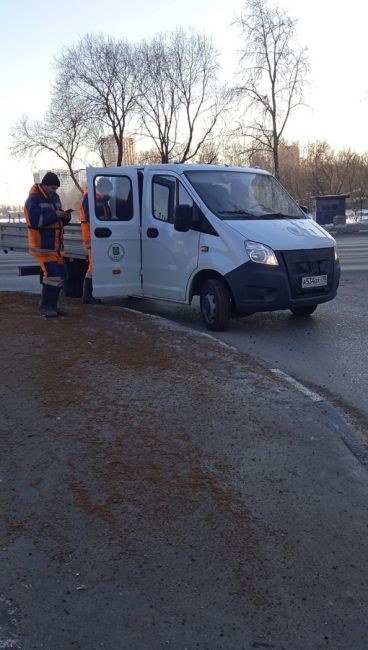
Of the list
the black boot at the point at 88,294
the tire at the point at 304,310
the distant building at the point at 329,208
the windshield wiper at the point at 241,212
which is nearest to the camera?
the windshield wiper at the point at 241,212

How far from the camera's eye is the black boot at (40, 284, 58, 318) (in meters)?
8.42

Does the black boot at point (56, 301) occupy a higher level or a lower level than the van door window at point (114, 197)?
lower

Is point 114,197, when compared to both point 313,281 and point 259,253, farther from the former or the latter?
point 313,281

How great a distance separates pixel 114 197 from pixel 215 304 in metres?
2.25

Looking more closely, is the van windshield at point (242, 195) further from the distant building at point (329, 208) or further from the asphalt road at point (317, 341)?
the distant building at point (329, 208)

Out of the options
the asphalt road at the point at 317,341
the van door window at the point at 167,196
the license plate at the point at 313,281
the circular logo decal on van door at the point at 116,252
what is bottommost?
the asphalt road at the point at 317,341

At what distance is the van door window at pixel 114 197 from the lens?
909cm

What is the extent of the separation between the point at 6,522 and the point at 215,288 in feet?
17.3

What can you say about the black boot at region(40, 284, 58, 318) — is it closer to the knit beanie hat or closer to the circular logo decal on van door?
the circular logo decal on van door

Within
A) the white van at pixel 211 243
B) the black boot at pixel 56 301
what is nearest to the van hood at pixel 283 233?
the white van at pixel 211 243

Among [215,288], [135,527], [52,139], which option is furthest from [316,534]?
[52,139]

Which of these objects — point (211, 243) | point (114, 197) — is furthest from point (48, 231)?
point (211, 243)

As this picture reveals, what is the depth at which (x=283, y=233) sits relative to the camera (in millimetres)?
8203

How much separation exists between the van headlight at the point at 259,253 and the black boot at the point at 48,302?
2.59m
